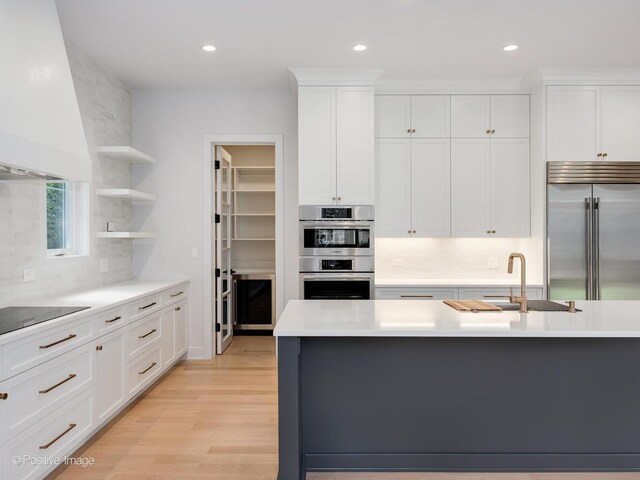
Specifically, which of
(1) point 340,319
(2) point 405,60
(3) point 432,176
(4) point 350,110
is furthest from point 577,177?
(1) point 340,319

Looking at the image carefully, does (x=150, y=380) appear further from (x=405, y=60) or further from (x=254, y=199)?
(x=405, y=60)

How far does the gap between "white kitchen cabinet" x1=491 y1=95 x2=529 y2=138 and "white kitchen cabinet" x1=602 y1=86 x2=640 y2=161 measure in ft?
2.23

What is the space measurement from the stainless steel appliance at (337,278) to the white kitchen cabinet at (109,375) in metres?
1.57

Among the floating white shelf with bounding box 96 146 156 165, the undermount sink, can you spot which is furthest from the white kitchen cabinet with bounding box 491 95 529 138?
the floating white shelf with bounding box 96 146 156 165

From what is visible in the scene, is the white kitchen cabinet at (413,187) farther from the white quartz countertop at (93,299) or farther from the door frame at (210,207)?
the white quartz countertop at (93,299)

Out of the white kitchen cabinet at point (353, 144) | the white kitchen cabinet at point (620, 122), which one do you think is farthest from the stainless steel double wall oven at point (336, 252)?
the white kitchen cabinet at point (620, 122)

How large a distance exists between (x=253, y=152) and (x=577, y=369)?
4.76 m

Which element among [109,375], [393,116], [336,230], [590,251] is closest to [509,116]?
[393,116]

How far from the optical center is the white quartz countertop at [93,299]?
204 cm

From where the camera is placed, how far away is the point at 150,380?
345 cm

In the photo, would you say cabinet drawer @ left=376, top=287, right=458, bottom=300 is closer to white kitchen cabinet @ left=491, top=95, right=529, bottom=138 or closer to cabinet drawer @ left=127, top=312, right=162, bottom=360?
white kitchen cabinet @ left=491, top=95, right=529, bottom=138

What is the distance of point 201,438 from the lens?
2721 millimetres

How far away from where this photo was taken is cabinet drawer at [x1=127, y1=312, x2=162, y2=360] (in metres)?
3.10

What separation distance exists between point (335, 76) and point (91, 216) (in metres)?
2.48
